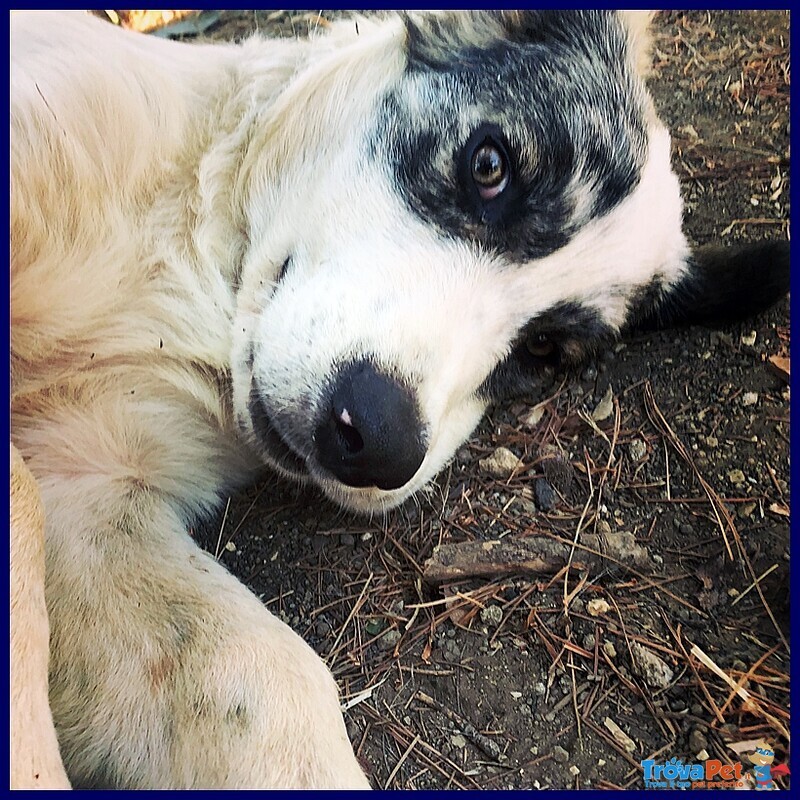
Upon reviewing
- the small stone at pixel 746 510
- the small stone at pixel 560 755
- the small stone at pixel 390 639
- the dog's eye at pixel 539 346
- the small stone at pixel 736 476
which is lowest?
the small stone at pixel 390 639

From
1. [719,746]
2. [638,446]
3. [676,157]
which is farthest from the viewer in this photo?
[676,157]

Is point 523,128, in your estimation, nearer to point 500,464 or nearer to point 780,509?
point 500,464

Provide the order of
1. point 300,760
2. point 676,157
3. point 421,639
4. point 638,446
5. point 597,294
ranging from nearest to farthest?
1. point 300,760
2. point 421,639
3. point 597,294
4. point 638,446
5. point 676,157

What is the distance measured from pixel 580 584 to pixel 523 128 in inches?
60.8

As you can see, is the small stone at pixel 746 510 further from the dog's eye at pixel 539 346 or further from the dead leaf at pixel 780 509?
the dog's eye at pixel 539 346

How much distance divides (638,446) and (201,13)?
3431mm

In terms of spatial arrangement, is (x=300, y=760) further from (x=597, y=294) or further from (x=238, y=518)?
→ (x=597, y=294)

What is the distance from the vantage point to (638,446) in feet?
9.66

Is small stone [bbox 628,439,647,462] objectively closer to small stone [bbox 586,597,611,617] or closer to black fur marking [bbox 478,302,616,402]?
black fur marking [bbox 478,302,616,402]

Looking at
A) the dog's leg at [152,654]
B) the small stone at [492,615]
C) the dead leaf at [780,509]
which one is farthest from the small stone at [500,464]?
the dog's leg at [152,654]

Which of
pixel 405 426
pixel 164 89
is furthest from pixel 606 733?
pixel 164 89

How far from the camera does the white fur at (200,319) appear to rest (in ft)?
6.88

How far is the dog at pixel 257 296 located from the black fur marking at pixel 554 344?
0.5 inches

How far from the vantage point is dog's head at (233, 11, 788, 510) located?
214 cm
